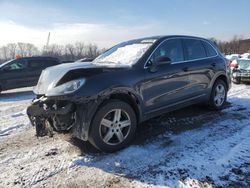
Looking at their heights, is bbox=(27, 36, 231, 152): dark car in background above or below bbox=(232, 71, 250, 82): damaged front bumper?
above

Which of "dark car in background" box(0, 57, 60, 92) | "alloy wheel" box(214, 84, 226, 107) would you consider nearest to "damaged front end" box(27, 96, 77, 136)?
"alloy wheel" box(214, 84, 226, 107)

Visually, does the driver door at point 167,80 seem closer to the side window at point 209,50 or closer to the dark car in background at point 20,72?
the side window at point 209,50

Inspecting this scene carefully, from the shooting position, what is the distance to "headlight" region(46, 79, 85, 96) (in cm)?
369

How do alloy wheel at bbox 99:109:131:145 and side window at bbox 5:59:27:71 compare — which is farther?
side window at bbox 5:59:27:71

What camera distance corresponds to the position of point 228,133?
15.4ft

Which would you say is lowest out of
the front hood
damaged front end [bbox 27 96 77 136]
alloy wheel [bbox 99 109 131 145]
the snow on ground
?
the snow on ground

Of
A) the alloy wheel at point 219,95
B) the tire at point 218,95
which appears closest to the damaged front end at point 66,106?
the tire at point 218,95

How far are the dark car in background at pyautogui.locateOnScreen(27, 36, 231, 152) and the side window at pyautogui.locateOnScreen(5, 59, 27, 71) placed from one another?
305 inches

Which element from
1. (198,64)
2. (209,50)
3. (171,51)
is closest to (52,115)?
(171,51)

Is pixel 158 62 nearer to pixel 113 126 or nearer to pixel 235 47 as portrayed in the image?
pixel 113 126

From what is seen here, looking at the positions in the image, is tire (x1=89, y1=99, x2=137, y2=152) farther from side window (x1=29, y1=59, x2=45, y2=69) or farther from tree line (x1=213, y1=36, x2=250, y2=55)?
tree line (x1=213, y1=36, x2=250, y2=55)

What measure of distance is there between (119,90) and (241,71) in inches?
324

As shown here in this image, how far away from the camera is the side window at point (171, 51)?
476 cm

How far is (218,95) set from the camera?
637cm
